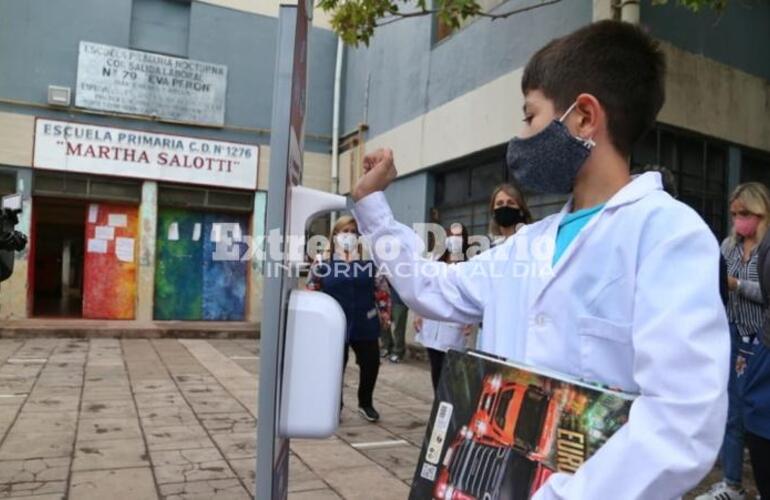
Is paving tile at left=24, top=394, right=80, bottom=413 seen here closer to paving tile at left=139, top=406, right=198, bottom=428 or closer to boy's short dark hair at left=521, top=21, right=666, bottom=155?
paving tile at left=139, top=406, right=198, bottom=428

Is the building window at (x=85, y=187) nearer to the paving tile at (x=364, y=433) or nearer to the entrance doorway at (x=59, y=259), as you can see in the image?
the entrance doorway at (x=59, y=259)

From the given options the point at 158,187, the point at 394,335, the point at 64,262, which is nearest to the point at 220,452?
the point at 394,335

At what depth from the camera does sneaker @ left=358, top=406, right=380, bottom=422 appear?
5.48 metres

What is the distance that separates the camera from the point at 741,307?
3818 millimetres

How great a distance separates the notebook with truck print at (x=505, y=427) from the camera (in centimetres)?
98

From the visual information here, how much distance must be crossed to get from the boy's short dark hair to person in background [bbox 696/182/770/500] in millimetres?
2777

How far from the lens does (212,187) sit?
12.5m

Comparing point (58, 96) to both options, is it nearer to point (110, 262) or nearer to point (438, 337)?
point (110, 262)

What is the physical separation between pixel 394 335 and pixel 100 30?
25.9 ft

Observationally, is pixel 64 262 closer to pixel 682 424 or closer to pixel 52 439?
pixel 52 439

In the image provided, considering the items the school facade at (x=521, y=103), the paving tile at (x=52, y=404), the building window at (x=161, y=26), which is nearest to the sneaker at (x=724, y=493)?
the school facade at (x=521, y=103)

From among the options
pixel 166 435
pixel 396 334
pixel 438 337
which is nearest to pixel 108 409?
pixel 166 435

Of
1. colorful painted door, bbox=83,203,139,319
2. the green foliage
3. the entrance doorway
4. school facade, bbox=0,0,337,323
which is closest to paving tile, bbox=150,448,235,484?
the green foliage

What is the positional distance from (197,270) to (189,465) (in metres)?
8.86
